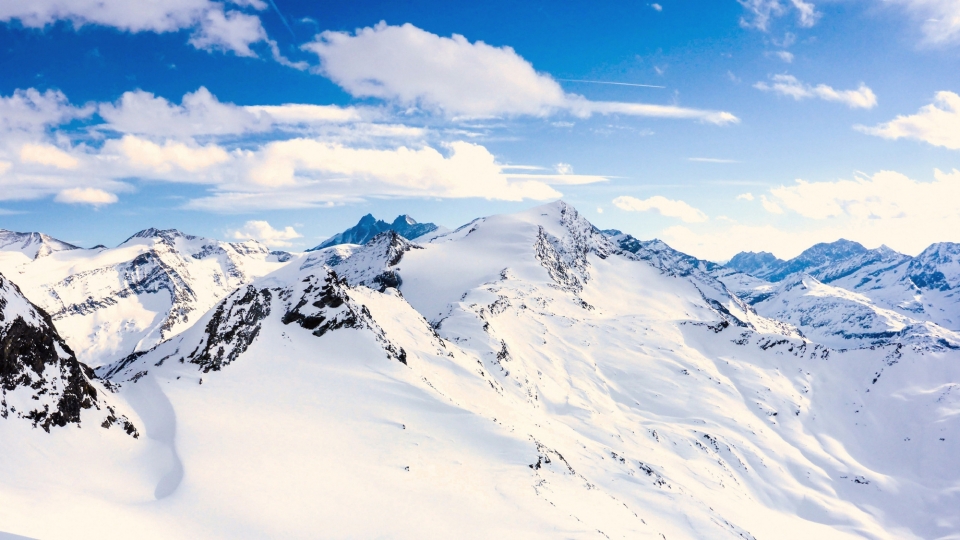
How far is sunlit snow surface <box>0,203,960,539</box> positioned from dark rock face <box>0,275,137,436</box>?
135 centimetres

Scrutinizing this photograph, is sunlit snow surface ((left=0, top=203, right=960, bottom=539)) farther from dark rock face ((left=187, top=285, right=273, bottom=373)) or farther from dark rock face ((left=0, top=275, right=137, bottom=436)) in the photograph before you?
dark rock face ((left=0, top=275, right=137, bottom=436))

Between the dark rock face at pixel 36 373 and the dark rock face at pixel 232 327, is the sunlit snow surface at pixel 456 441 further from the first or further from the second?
the dark rock face at pixel 36 373

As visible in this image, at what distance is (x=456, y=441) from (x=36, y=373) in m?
28.9

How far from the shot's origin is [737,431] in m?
121

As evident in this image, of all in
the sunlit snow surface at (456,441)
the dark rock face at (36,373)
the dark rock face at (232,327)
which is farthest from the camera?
the dark rock face at (232,327)

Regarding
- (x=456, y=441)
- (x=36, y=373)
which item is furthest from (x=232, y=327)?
(x=456, y=441)

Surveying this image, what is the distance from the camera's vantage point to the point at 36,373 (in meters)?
29.4

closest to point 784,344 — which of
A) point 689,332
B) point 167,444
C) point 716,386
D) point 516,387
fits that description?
point 689,332

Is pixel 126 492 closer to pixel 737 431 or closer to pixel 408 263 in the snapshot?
pixel 737 431

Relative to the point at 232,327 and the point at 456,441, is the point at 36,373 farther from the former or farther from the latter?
the point at 456,441

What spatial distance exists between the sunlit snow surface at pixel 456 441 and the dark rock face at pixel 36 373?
1.35 m

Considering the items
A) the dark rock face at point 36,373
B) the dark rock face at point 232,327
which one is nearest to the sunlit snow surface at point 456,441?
the dark rock face at point 232,327

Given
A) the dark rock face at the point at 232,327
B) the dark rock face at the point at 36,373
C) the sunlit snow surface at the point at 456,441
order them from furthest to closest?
1. the dark rock face at the point at 232,327
2. the dark rock face at the point at 36,373
3. the sunlit snow surface at the point at 456,441

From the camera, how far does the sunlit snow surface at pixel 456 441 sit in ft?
90.7
